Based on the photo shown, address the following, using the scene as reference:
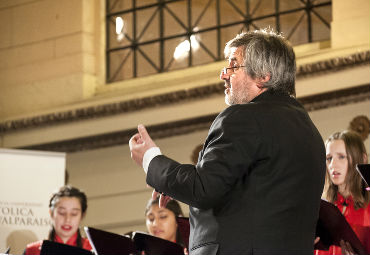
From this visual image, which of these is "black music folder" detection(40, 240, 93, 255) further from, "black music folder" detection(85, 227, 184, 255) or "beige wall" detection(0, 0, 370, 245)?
"beige wall" detection(0, 0, 370, 245)

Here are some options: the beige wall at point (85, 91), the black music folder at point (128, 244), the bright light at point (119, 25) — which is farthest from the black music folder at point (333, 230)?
the bright light at point (119, 25)

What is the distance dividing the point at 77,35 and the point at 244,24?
57.4 inches

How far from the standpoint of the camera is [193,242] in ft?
7.94

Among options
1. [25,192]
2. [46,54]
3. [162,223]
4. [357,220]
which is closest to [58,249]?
[162,223]

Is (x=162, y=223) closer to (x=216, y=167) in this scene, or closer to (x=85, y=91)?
(x=85, y=91)

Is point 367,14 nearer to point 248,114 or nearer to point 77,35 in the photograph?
point 77,35

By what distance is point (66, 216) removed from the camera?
552cm

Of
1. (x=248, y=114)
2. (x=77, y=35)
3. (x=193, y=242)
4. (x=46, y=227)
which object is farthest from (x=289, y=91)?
(x=77, y=35)

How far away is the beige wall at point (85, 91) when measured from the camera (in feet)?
21.8

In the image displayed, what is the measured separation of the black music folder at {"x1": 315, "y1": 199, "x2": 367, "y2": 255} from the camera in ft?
12.1

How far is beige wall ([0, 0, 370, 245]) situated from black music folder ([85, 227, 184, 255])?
80.0 inches

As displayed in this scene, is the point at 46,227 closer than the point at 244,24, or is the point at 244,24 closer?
the point at 46,227

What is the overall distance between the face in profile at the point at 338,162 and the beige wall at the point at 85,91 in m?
1.75

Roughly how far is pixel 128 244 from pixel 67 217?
1.19 meters
